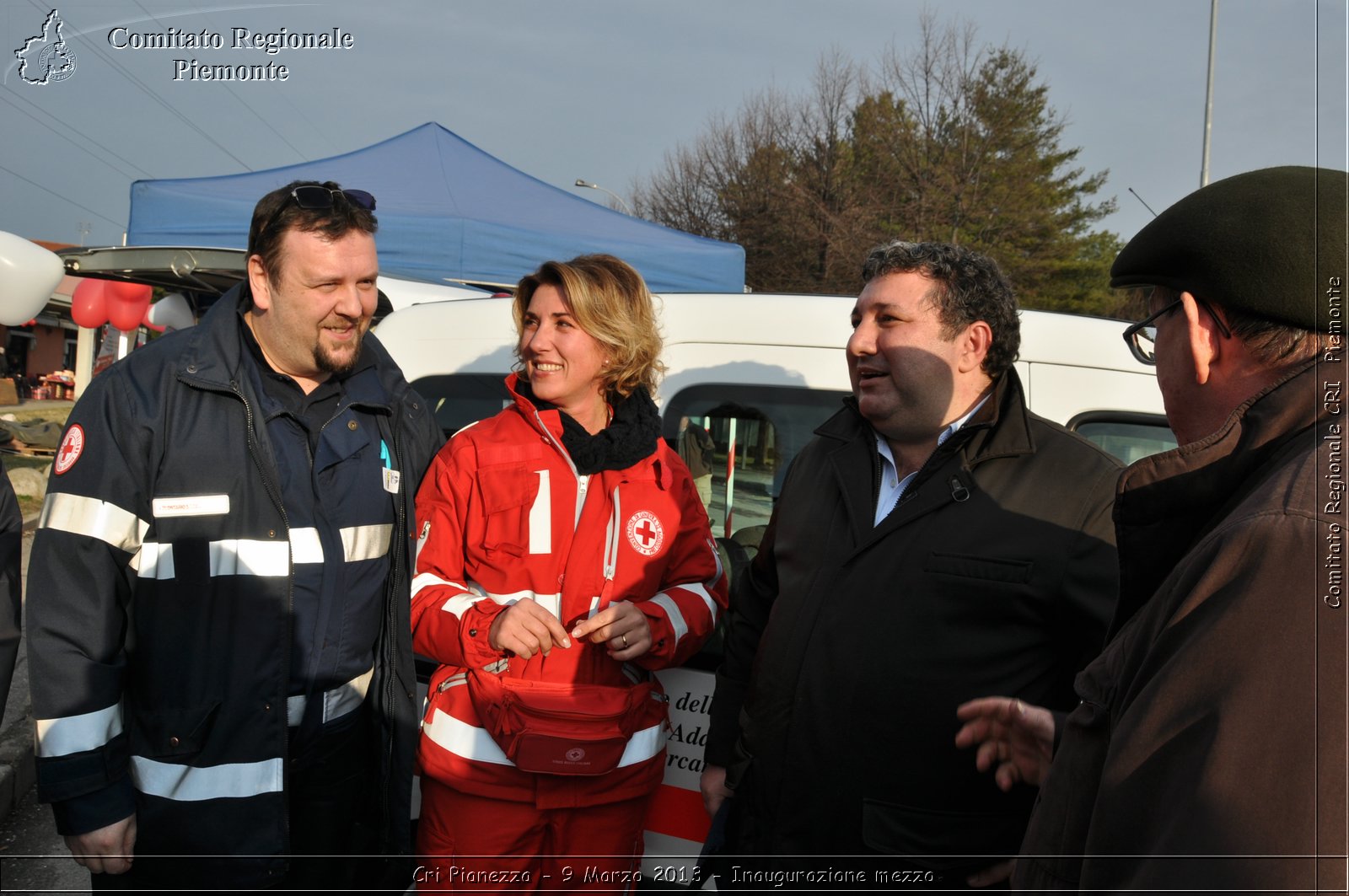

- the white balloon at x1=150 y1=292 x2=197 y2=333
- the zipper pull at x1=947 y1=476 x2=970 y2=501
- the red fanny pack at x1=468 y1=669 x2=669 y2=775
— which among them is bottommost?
the red fanny pack at x1=468 y1=669 x2=669 y2=775

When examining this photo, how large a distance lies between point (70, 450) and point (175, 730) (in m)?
0.65

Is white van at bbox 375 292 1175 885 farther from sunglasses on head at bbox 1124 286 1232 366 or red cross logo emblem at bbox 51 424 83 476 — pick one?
red cross logo emblem at bbox 51 424 83 476

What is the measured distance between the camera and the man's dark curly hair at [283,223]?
226 cm

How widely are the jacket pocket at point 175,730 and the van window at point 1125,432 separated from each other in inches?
90.9

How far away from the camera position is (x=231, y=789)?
202 cm

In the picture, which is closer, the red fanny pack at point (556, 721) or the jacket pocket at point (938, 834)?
the jacket pocket at point (938, 834)

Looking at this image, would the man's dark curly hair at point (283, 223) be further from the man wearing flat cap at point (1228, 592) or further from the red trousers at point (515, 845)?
the man wearing flat cap at point (1228, 592)

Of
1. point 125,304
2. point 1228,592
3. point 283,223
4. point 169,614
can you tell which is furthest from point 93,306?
point 1228,592

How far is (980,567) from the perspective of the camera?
6.20 feet

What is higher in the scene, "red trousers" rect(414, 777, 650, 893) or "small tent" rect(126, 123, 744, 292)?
"small tent" rect(126, 123, 744, 292)

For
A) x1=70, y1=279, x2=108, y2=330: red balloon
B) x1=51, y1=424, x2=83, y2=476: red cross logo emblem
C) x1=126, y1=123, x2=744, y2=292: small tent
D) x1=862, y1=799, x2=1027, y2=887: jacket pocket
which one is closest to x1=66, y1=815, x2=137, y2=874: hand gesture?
x1=51, y1=424, x2=83, y2=476: red cross logo emblem

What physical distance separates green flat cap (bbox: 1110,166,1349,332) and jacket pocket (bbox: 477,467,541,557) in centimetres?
151

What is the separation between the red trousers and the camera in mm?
2170

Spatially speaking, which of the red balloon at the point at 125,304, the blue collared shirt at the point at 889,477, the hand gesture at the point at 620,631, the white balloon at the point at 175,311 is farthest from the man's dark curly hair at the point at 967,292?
the red balloon at the point at 125,304
